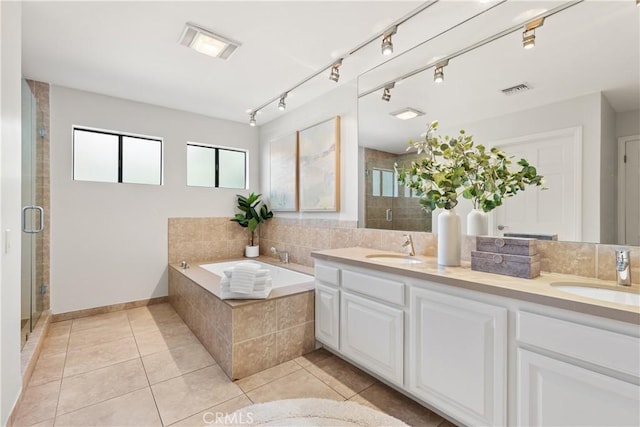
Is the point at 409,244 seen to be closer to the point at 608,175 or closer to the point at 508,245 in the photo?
the point at 508,245

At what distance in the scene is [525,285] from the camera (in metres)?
1.36

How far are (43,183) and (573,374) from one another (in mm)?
4332

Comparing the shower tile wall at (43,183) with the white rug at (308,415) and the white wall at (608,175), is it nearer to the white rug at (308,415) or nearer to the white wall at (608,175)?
the white rug at (308,415)

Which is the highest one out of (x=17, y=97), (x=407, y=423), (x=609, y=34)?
(x=609, y=34)

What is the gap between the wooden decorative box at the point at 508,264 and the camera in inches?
59.2

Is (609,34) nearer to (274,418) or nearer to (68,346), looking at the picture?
(274,418)

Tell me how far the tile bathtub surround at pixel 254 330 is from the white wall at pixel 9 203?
1.12 meters

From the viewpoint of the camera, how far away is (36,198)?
277 cm

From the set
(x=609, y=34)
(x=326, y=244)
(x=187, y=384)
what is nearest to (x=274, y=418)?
(x=187, y=384)

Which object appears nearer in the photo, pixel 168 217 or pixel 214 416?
pixel 214 416

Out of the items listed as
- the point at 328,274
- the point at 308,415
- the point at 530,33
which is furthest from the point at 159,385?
the point at 530,33

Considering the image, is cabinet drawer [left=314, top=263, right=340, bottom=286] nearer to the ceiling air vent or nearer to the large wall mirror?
the large wall mirror

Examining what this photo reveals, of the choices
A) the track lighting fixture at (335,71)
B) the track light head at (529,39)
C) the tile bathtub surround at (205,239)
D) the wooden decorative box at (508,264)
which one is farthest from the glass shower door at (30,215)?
the track light head at (529,39)

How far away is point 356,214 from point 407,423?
176 cm
